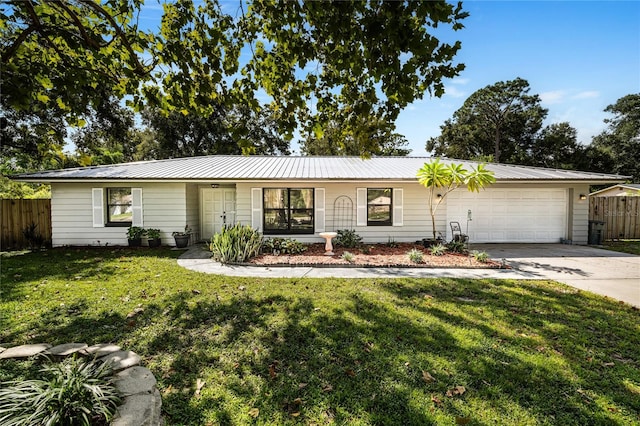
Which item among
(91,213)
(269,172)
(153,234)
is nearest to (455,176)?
(269,172)

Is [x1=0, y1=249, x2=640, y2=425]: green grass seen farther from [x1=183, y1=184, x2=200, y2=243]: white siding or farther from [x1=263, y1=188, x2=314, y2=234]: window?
[x1=263, y1=188, x2=314, y2=234]: window

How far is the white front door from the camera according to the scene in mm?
11758

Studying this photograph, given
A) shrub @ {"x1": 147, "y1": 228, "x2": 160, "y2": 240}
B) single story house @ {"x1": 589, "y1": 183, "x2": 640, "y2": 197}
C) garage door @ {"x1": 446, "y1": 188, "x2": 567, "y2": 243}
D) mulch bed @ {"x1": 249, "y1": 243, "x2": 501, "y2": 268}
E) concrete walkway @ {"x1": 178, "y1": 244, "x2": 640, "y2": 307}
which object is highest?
single story house @ {"x1": 589, "y1": 183, "x2": 640, "y2": 197}

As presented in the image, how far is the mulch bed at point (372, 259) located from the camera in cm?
771

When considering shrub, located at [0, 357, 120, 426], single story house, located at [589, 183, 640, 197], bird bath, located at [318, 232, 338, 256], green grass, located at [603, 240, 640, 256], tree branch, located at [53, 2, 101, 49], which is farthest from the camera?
single story house, located at [589, 183, 640, 197]

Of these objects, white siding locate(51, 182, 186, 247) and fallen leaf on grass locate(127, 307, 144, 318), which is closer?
fallen leaf on grass locate(127, 307, 144, 318)

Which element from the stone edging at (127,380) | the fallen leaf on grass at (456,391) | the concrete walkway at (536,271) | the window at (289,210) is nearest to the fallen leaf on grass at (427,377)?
the fallen leaf on grass at (456,391)

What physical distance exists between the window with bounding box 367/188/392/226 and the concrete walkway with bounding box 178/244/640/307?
371 cm

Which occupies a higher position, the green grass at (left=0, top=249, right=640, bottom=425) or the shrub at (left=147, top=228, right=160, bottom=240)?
the shrub at (left=147, top=228, right=160, bottom=240)

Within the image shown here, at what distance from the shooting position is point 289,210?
1108cm

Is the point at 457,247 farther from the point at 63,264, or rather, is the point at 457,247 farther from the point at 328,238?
the point at 63,264

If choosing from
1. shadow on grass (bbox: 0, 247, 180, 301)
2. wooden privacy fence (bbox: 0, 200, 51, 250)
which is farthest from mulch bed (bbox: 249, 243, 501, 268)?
wooden privacy fence (bbox: 0, 200, 51, 250)

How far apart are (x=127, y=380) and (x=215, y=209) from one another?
9.90 m

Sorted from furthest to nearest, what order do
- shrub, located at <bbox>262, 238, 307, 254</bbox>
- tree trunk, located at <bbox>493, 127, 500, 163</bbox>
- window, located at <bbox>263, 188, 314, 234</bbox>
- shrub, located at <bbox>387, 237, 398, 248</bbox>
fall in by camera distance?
tree trunk, located at <bbox>493, 127, 500, 163</bbox> → window, located at <bbox>263, 188, 314, 234</bbox> → shrub, located at <bbox>387, 237, 398, 248</bbox> → shrub, located at <bbox>262, 238, 307, 254</bbox>
